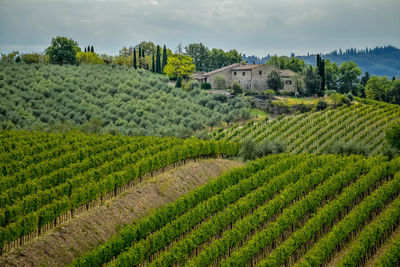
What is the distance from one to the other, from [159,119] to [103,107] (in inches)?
309

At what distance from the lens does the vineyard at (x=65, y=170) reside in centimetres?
1830

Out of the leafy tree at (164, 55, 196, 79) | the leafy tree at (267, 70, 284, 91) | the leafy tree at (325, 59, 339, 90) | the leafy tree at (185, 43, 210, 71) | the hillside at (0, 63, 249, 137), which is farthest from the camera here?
the leafy tree at (185, 43, 210, 71)

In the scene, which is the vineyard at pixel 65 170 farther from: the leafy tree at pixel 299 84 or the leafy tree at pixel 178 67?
the leafy tree at pixel 178 67

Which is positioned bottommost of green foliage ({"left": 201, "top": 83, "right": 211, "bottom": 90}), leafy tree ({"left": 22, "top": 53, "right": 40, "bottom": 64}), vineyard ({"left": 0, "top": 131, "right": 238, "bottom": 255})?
vineyard ({"left": 0, "top": 131, "right": 238, "bottom": 255})

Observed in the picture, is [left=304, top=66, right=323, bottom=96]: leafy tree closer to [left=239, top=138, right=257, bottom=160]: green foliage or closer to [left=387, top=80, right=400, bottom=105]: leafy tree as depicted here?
[left=387, top=80, right=400, bottom=105]: leafy tree

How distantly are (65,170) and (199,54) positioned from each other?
93287mm

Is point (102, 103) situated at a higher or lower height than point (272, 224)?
higher

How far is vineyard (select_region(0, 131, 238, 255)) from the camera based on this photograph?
720 inches

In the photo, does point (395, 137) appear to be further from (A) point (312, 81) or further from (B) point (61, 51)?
(B) point (61, 51)

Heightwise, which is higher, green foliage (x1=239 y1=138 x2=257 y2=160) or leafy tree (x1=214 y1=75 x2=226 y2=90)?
leafy tree (x1=214 y1=75 x2=226 y2=90)

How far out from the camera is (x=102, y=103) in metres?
56.3

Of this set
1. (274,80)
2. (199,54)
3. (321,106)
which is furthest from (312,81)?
(199,54)

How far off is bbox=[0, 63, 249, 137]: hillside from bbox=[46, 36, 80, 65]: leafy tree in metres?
5.47

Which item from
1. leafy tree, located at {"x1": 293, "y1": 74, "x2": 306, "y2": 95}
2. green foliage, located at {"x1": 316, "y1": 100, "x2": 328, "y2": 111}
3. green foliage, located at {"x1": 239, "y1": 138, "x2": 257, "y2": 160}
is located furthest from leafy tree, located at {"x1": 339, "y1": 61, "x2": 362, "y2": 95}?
green foliage, located at {"x1": 239, "y1": 138, "x2": 257, "y2": 160}
